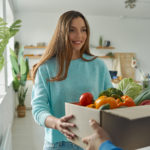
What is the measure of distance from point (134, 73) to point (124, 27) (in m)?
1.72

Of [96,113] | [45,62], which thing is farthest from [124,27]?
[96,113]

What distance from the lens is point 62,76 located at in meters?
1.29

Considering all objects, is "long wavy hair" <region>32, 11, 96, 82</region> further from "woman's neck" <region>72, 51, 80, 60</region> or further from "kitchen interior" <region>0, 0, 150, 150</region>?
"kitchen interior" <region>0, 0, 150, 150</region>

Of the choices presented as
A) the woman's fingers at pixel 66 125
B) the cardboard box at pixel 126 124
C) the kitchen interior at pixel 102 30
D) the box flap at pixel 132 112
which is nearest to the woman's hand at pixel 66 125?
the woman's fingers at pixel 66 125

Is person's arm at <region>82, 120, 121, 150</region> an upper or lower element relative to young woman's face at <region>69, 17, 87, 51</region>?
lower

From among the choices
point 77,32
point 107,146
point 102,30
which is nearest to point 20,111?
point 102,30

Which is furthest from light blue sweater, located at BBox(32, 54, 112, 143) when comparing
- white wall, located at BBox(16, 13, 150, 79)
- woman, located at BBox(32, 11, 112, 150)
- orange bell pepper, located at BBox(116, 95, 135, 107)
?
white wall, located at BBox(16, 13, 150, 79)

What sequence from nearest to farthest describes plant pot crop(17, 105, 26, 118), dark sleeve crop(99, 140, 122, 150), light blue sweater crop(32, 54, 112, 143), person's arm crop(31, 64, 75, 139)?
dark sleeve crop(99, 140, 122, 150) → person's arm crop(31, 64, 75, 139) → light blue sweater crop(32, 54, 112, 143) → plant pot crop(17, 105, 26, 118)

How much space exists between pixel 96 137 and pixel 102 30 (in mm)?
7267

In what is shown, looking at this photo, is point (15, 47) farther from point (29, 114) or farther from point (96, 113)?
point (96, 113)

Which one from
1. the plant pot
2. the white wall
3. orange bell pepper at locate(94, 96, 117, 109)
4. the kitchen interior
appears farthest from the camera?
the white wall

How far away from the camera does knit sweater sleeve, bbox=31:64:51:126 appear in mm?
1181

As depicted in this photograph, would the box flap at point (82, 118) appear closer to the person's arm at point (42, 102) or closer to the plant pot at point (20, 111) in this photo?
the person's arm at point (42, 102)

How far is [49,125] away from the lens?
1.07 meters
